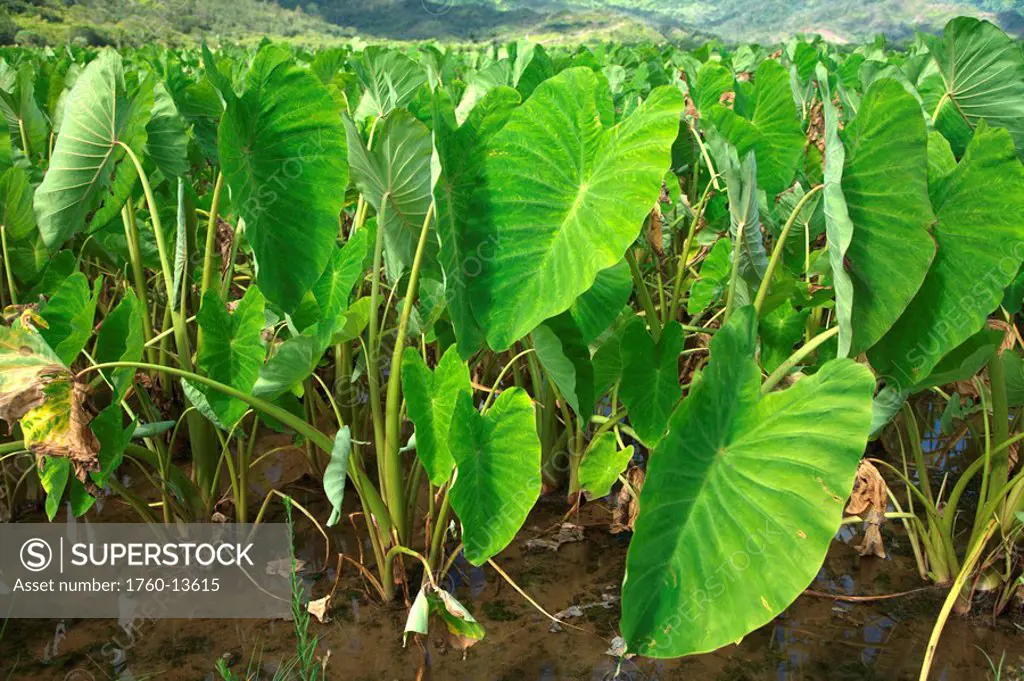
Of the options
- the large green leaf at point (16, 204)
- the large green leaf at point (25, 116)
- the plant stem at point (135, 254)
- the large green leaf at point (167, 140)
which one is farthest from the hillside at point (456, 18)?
the large green leaf at point (16, 204)

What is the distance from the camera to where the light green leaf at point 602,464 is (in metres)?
1.59

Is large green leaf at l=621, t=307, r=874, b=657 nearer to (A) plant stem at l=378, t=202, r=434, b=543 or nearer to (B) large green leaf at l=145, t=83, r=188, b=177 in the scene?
(A) plant stem at l=378, t=202, r=434, b=543

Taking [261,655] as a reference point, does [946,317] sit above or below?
above

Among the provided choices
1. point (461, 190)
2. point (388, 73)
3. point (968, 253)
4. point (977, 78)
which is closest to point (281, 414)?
point (461, 190)

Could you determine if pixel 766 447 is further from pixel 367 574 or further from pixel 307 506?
pixel 307 506

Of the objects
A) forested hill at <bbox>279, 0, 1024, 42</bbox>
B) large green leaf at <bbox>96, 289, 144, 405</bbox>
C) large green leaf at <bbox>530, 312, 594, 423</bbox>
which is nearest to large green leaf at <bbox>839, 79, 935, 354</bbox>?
large green leaf at <bbox>530, 312, 594, 423</bbox>

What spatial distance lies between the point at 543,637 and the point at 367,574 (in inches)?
13.9

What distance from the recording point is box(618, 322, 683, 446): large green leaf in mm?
1432

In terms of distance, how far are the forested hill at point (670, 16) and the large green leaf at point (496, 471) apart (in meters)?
28.0

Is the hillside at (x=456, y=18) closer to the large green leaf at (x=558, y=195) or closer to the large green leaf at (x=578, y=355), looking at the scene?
the large green leaf at (x=578, y=355)

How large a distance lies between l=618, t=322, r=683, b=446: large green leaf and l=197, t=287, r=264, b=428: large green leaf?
2.09ft

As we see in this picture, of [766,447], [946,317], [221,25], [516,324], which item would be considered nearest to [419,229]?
[516,324]

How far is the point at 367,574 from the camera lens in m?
1.59

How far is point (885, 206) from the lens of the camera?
3.74 ft
